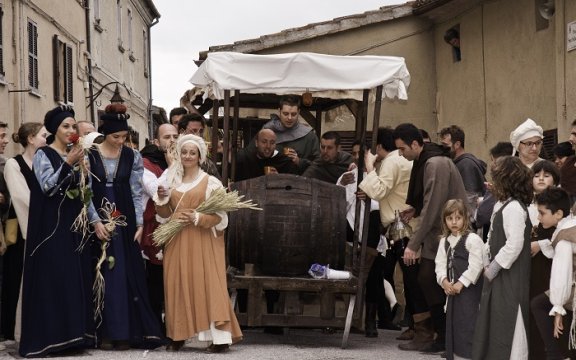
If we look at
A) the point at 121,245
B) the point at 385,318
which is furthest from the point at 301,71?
the point at 385,318

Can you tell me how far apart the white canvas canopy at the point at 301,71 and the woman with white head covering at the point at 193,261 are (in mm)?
774

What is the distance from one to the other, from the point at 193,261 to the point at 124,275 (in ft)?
1.86

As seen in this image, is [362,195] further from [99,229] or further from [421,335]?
[99,229]

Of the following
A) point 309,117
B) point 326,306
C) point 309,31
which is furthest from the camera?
point 309,31

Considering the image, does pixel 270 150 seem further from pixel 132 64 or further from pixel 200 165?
pixel 132 64

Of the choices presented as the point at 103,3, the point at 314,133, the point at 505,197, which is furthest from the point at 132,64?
the point at 505,197

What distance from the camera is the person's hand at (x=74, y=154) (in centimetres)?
950

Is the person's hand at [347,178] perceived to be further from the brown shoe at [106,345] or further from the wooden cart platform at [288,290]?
the brown shoe at [106,345]

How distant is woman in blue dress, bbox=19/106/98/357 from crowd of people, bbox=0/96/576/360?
0.03ft

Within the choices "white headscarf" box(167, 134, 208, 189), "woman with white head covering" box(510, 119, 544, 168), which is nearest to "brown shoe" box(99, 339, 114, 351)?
"white headscarf" box(167, 134, 208, 189)

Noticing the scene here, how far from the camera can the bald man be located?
38.4 ft

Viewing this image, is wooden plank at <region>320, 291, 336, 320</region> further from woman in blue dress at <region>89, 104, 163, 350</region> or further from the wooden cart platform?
woman in blue dress at <region>89, 104, 163, 350</region>

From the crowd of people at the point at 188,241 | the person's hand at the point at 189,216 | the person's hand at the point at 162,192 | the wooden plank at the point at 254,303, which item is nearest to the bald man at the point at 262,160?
the crowd of people at the point at 188,241

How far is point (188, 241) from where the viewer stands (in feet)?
32.8
